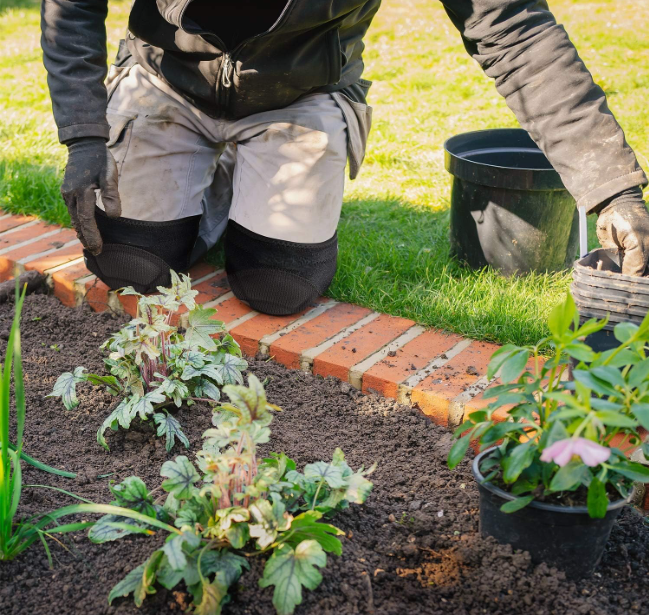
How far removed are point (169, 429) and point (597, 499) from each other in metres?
1.02

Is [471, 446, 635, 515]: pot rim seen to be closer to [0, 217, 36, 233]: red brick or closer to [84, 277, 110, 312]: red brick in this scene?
[84, 277, 110, 312]: red brick

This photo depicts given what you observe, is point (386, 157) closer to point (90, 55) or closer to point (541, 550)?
point (90, 55)

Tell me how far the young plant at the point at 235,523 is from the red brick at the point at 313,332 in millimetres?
833

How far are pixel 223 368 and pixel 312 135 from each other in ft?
3.41

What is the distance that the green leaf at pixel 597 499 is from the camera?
1319 mm

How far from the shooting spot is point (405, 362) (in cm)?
222

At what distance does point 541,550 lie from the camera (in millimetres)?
1492

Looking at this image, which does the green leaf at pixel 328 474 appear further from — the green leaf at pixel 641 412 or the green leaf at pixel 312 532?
→ the green leaf at pixel 641 412

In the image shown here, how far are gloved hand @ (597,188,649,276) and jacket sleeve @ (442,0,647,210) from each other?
3 centimetres

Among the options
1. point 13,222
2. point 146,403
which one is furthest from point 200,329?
point 13,222

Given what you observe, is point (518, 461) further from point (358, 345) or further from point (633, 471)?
point (358, 345)

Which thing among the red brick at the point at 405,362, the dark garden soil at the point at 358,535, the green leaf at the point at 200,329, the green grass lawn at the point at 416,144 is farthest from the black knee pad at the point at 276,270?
the green leaf at the point at 200,329

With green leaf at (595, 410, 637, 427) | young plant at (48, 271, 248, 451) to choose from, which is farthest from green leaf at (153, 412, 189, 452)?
green leaf at (595, 410, 637, 427)

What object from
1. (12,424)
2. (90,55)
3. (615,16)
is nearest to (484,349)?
(12,424)
